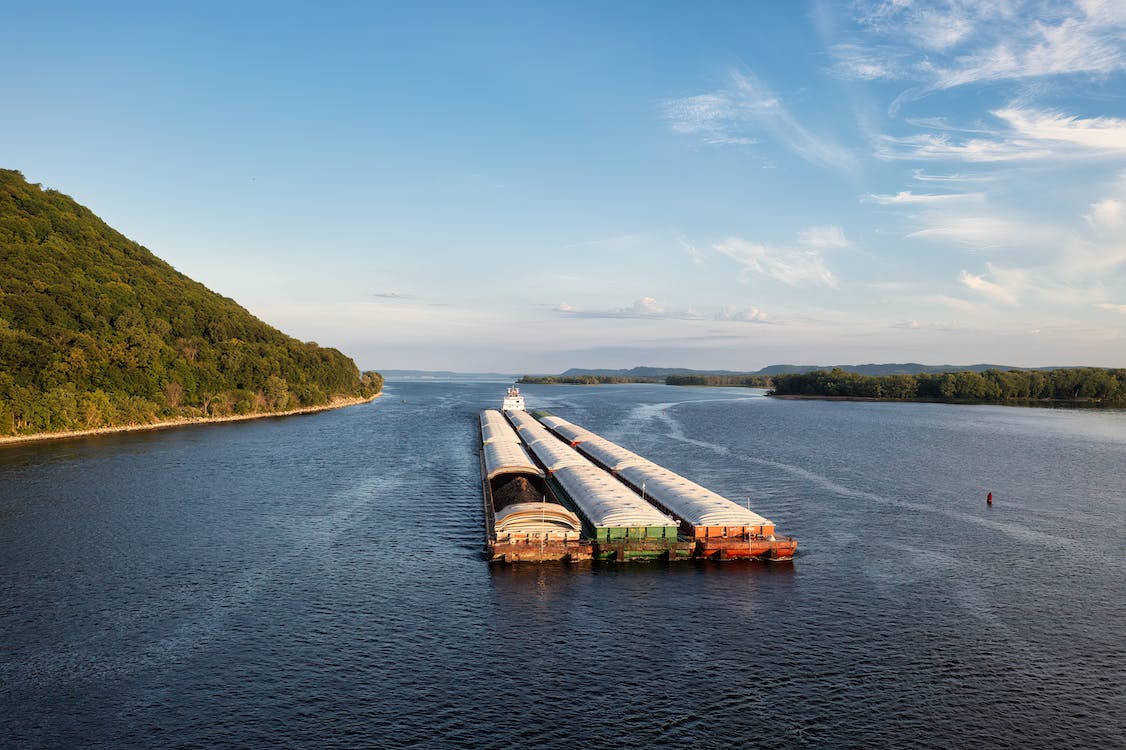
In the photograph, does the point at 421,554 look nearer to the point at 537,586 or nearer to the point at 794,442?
the point at 537,586

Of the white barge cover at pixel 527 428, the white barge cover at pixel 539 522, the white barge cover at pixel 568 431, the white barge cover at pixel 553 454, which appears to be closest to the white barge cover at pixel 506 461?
the white barge cover at pixel 553 454

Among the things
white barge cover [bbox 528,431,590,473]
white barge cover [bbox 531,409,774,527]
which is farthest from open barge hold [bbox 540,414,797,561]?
white barge cover [bbox 528,431,590,473]

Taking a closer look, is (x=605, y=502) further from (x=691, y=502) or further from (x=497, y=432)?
(x=497, y=432)

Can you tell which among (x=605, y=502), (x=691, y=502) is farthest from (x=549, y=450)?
(x=691, y=502)

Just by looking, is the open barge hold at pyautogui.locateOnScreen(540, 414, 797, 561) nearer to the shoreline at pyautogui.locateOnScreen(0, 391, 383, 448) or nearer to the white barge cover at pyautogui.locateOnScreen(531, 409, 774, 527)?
the white barge cover at pyautogui.locateOnScreen(531, 409, 774, 527)

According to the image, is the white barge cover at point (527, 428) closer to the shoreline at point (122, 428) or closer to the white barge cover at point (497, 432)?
the white barge cover at point (497, 432)

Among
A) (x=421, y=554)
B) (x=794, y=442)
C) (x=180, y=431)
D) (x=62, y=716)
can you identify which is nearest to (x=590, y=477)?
(x=421, y=554)
